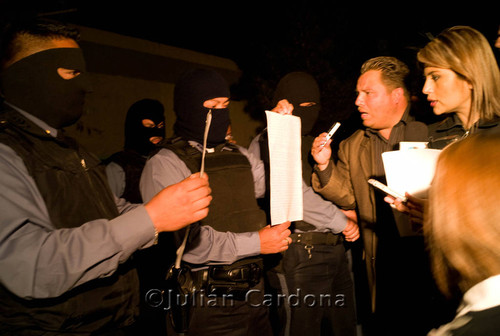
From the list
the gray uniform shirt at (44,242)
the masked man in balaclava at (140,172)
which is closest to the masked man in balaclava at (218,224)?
the gray uniform shirt at (44,242)

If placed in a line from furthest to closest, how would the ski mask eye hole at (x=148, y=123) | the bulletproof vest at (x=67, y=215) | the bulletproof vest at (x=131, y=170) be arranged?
the ski mask eye hole at (x=148, y=123) → the bulletproof vest at (x=131, y=170) → the bulletproof vest at (x=67, y=215)

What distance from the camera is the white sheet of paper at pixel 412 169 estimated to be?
2.12m

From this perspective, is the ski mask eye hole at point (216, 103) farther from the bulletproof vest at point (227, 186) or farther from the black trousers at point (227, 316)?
the black trousers at point (227, 316)

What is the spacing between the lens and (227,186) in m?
2.41

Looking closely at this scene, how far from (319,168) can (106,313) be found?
203 cm

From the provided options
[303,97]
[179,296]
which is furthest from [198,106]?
[303,97]

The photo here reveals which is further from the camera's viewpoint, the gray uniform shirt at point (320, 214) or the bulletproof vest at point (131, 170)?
the bulletproof vest at point (131, 170)

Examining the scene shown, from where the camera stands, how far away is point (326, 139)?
109 inches

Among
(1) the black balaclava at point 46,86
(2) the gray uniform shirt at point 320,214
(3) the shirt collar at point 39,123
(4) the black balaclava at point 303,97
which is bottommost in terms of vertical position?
(2) the gray uniform shirt at point 320,214

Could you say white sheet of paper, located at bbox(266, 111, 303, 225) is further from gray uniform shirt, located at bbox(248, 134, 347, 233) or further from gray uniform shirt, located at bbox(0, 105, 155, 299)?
gray uniform shirt, located at bbox(0, 105, 155, 299)

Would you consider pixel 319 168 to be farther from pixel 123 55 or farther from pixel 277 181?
pixel 123 55

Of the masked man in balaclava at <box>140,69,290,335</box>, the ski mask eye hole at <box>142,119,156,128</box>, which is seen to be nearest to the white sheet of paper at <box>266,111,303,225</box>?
the masked man in balaclava at <box>140,69,290,335</box>

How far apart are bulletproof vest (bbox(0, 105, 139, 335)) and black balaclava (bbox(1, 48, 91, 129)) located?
106 mm

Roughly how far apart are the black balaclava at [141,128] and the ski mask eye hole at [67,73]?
3030mm
